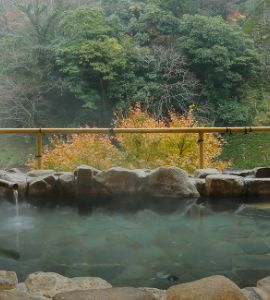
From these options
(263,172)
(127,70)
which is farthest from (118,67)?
(263,172)

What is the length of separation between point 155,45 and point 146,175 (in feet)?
32.4

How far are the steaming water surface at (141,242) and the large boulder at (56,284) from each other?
20 centimetres

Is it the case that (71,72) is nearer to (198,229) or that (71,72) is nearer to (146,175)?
(146,175)

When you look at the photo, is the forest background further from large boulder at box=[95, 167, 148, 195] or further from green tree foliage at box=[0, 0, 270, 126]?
large boulder at box=[95, 167, 148, 195]

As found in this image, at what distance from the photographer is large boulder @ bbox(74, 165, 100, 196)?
3.55 meters

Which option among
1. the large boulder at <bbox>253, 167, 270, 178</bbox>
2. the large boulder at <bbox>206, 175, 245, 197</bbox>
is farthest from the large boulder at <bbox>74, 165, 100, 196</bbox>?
the large boulder at <bbox>253, 167, 270, 178</bbox>

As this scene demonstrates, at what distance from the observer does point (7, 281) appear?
1.79 metres

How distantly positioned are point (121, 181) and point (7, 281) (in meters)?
1.81

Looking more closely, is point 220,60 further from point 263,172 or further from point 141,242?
point 141,242

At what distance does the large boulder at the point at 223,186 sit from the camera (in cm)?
351

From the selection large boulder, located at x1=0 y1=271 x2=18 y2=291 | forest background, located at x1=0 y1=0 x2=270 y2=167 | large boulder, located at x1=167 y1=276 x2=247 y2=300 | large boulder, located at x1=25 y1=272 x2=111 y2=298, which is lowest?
large boulder, located at x1=25 y1=272 x2=111 y2=298

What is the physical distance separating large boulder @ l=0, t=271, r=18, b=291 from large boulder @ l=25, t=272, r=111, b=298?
57 mm

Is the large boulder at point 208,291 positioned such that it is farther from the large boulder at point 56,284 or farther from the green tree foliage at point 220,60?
the green tree foliage at point 220,60

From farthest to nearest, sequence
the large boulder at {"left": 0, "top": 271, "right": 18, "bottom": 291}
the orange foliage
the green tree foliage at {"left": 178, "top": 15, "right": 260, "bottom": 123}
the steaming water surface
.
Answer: the green tree foliage at {"left": 178, "top": 15, "right": 260, "bottom": 123}
the orange foliage
the steaming water surface
the large boulder at {"left": 0, "top": 271, "right": 18, "bottom": 291}
